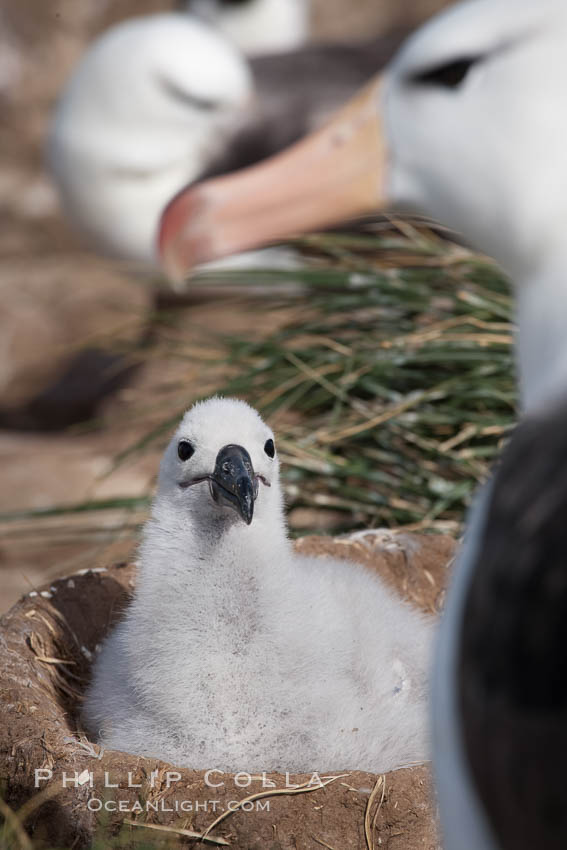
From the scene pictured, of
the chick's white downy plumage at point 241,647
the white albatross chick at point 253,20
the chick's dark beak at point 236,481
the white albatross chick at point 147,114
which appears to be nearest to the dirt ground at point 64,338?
the white albatross chick at point 147,114

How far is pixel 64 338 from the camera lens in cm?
841

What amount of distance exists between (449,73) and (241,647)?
4.19 feet

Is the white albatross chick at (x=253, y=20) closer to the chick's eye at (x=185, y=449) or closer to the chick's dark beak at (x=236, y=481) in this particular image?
the chick's eye at (x=185, y=449)

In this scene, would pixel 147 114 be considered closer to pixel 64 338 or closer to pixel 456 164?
pixel 64 338

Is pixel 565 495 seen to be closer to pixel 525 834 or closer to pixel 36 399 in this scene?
pixel 525 834

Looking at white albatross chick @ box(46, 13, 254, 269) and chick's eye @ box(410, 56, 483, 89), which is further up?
chick's eye @ box(410, 56, 483, 89)

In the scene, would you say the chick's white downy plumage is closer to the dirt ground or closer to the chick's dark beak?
the chick's dark beak

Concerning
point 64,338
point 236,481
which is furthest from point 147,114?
point 236,481

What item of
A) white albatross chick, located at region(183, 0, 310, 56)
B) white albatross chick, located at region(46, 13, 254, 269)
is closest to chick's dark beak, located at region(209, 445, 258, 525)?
white albatross chick, located at region(46, 13, 254, 269)

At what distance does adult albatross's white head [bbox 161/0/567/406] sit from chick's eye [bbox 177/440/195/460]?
41 centimetres

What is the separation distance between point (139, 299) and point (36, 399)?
3.77 ft

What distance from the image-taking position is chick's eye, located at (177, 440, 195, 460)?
110 inches

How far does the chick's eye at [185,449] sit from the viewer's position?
2785mm

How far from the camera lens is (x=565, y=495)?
1304mm
